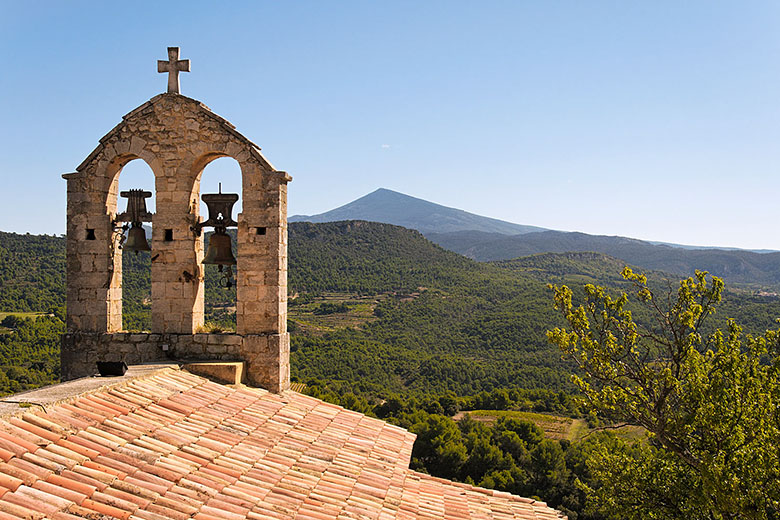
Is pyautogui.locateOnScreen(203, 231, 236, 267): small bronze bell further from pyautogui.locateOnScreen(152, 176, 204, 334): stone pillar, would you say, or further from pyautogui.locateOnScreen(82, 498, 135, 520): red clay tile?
pyautogui.locateOnScreen(82, 498, 135, 520): red clay tile

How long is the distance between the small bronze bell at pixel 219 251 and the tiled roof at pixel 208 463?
1.68 m

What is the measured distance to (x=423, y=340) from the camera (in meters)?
51.0

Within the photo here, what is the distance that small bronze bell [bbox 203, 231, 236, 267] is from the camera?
756 cm

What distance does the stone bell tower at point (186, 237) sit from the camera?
283 inches

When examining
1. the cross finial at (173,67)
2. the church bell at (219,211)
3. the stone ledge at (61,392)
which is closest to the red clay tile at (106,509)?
the stone ledge at (61,392)

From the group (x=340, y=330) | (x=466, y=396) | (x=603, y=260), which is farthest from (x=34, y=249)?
(x=603, y=260)

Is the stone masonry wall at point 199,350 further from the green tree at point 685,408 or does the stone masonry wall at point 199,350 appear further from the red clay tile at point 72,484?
the green tree at point 685,408

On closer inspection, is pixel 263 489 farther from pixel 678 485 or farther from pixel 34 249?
pixel 34 249

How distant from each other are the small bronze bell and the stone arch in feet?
0.59

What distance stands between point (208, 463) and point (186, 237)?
139 inches

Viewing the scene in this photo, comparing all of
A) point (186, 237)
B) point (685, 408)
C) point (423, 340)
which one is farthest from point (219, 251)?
point (423, 340)

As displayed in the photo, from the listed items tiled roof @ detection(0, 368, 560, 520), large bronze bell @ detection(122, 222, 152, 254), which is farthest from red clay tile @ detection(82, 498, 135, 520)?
large bronze bell @ detection(122, 222, 152, 254)

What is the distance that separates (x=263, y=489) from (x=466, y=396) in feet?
119

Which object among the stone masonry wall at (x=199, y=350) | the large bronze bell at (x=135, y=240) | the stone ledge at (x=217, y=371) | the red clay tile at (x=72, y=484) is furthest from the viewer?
the large bronze bell at (x=135, y=240)
